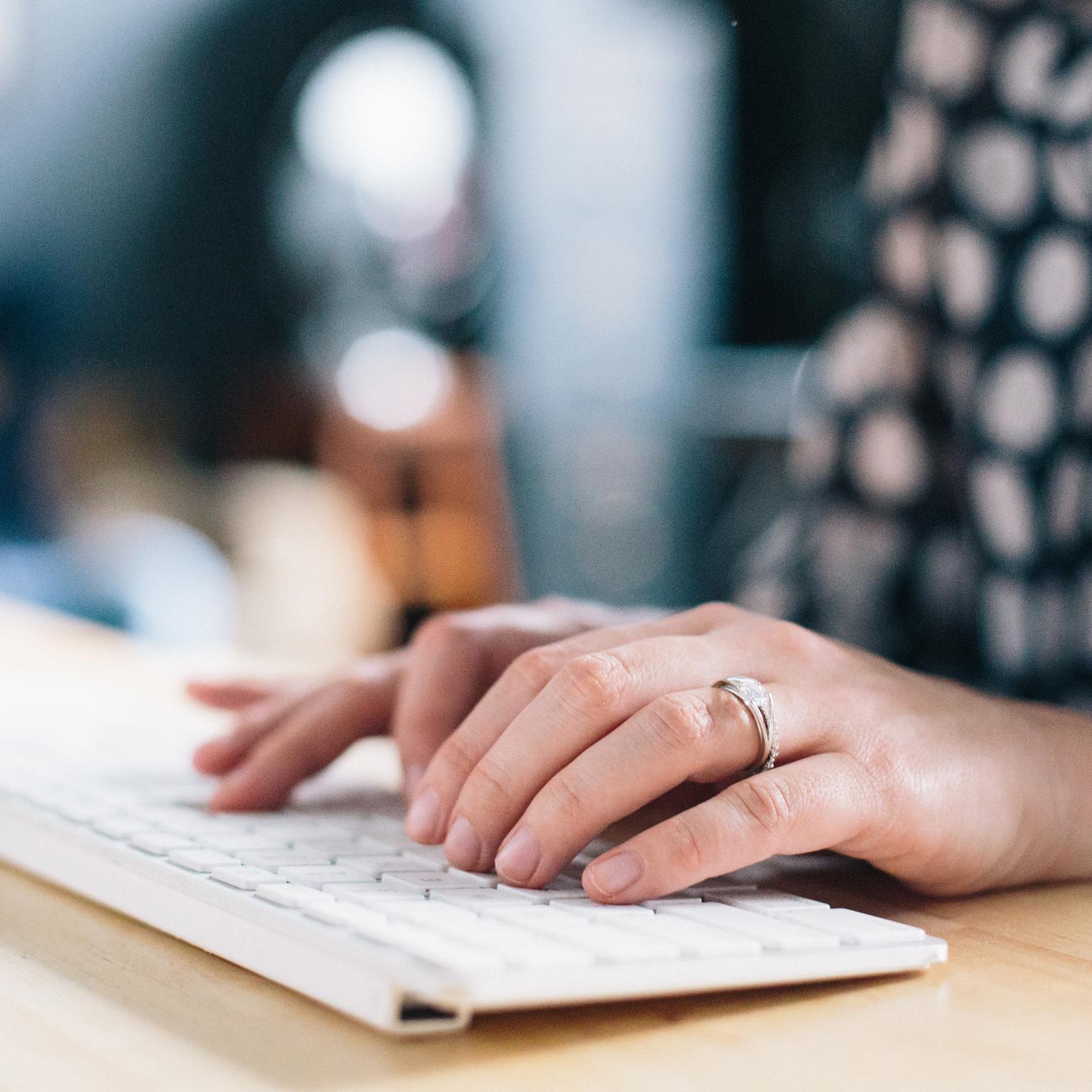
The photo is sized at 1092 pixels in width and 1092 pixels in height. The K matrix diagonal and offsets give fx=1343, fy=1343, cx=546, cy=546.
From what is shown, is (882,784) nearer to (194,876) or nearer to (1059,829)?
(1059,829)

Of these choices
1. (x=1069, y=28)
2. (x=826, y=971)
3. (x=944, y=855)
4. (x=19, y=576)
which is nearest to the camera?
(x=826, y=971)

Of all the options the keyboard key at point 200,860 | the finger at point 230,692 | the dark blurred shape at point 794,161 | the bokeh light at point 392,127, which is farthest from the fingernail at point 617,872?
the bokeh light at point 392,127

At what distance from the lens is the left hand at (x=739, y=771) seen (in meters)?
0.43

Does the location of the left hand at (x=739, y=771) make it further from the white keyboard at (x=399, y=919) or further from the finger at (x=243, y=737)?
the finger at (x=243, y=737)

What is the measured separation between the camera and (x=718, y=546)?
13.3 feet

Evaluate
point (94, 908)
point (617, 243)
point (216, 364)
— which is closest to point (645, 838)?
point (94, 908)

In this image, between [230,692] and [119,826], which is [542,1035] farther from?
[230,692]

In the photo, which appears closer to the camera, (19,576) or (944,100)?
(944,100)

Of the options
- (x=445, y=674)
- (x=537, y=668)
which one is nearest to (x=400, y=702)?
(x=445, y=674)

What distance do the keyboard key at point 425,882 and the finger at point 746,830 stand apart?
4 cm

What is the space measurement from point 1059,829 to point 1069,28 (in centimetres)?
55

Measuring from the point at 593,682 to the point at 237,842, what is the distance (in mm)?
135

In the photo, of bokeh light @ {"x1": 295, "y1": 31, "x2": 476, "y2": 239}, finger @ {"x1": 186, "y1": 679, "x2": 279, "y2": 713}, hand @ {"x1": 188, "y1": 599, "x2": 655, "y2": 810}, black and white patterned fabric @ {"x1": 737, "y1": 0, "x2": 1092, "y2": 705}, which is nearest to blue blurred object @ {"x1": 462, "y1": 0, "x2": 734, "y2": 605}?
bokeh light @ {"x1": 295, "y1": 31, "x2": 476, "y2": 239}

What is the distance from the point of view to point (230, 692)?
784 millimetres
